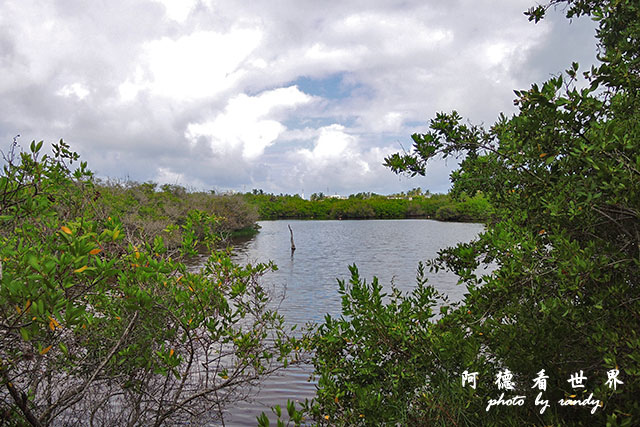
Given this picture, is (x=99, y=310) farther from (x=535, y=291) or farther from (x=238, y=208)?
(x=238, y=208)

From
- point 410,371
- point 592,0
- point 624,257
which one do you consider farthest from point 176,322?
point 592,0

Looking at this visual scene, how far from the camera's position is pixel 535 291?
325cm

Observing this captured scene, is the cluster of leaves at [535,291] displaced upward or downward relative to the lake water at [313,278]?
upward

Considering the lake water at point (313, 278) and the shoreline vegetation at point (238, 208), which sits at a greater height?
the shoreline vegetation at point (238, 208)

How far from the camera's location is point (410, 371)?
4.01 m

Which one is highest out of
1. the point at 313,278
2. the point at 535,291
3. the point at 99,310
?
the point at 535,291

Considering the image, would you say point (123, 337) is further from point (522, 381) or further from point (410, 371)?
point (522, 381)

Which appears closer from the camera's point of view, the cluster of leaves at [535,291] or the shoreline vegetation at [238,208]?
the cluster of leaves at [535,291]

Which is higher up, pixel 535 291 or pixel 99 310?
pixel 535 291

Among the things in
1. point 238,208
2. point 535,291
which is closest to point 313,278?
point 535,291

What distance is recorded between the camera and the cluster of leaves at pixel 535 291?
2674mm

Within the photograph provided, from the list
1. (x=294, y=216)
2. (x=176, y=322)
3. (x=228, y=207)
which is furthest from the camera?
(x=294, y=216)

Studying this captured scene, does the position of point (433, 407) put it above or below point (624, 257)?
below

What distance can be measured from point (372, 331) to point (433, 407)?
35.6 inches
